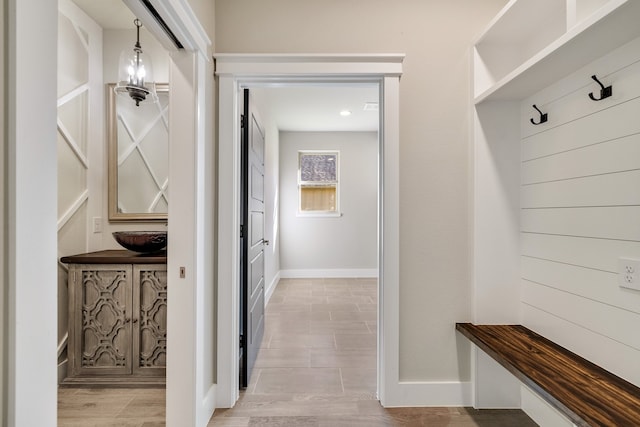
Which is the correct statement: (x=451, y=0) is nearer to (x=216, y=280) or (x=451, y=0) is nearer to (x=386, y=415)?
(x=216, y=280)

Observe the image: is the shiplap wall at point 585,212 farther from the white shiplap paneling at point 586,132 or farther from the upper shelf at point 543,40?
the upper shelf at point 543,40

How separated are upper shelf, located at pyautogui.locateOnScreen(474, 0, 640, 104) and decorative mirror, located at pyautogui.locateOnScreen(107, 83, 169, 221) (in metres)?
2.39

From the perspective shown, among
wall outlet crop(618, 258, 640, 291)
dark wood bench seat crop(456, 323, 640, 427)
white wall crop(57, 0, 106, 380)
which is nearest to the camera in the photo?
dark wood bench seat crop(456, 323, 640, 427)

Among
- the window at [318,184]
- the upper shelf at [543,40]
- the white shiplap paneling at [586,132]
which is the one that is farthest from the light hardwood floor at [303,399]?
Result: the window at [318,184]

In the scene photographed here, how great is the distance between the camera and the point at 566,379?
4.17 ft

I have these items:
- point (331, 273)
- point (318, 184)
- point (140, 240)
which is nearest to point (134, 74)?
point (140, 240)

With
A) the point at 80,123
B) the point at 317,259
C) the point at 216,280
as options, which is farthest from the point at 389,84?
the point at 317,259

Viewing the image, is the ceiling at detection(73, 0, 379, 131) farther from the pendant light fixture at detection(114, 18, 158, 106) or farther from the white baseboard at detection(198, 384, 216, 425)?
the white baseboard at detection(198, 384, 216, 425)

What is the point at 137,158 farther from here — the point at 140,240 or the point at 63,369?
the point at 63,369

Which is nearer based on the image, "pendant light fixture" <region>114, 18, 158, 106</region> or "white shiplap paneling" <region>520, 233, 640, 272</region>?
"white shiplap paneling" <region>520, 233, 640, 272</region>

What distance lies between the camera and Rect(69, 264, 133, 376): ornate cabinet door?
7.22 feet

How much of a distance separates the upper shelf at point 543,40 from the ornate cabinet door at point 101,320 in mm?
2632

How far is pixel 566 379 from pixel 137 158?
3.08 m

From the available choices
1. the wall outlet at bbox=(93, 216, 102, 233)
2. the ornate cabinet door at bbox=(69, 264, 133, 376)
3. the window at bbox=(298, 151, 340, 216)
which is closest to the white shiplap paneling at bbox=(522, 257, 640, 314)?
the ornate cabinet door at bbox=(69, 264, 133, 376)
